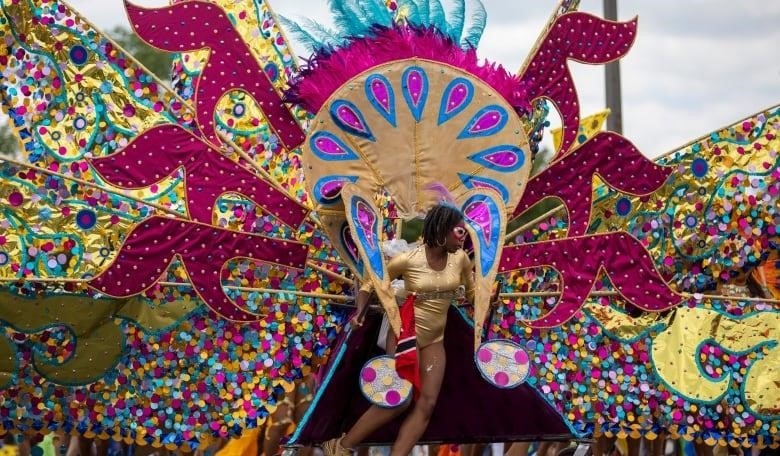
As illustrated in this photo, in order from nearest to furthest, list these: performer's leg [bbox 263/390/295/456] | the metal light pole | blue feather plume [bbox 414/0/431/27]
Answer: blue feather plume [bbox 414/0/431/27] → performer's leg [bbox 263/390/295/456] → the metal light pole

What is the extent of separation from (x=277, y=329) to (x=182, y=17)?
1560 mm

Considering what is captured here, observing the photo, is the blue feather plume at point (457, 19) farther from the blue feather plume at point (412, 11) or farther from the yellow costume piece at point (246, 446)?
the yellow costume piece at point (246, 446)

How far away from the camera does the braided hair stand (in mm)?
5535

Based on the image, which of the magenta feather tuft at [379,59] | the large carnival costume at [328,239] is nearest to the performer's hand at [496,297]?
the large carnival costume at [328,239]

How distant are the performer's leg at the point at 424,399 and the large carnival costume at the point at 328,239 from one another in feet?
0.59

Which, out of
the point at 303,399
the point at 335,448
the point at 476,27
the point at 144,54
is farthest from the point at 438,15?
the point at 144,54

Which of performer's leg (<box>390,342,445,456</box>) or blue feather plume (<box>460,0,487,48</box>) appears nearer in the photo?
performer's leg (<box>390,342,445,456</box>)

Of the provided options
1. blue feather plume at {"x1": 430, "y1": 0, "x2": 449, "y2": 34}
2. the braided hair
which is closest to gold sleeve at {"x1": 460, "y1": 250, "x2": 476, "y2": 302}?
the braided hair

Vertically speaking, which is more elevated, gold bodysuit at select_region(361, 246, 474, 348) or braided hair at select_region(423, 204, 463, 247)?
braided hair at select_region(423, 204, 463, 247)

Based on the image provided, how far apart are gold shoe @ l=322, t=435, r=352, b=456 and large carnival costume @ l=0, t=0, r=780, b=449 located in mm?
58

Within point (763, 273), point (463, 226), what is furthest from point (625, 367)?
point (763, 273)

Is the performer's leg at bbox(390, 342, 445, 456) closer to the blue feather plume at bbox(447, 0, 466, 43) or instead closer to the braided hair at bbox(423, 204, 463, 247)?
the braided hair at bbox(423, 204, 463, 247)

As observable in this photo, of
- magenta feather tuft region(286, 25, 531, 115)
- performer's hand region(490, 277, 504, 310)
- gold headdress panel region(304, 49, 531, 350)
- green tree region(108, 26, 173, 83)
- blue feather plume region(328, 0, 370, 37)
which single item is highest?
green tree region(108, 26, 173, 83)

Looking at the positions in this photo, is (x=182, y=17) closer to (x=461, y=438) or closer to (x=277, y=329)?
(x=277, y=329)
